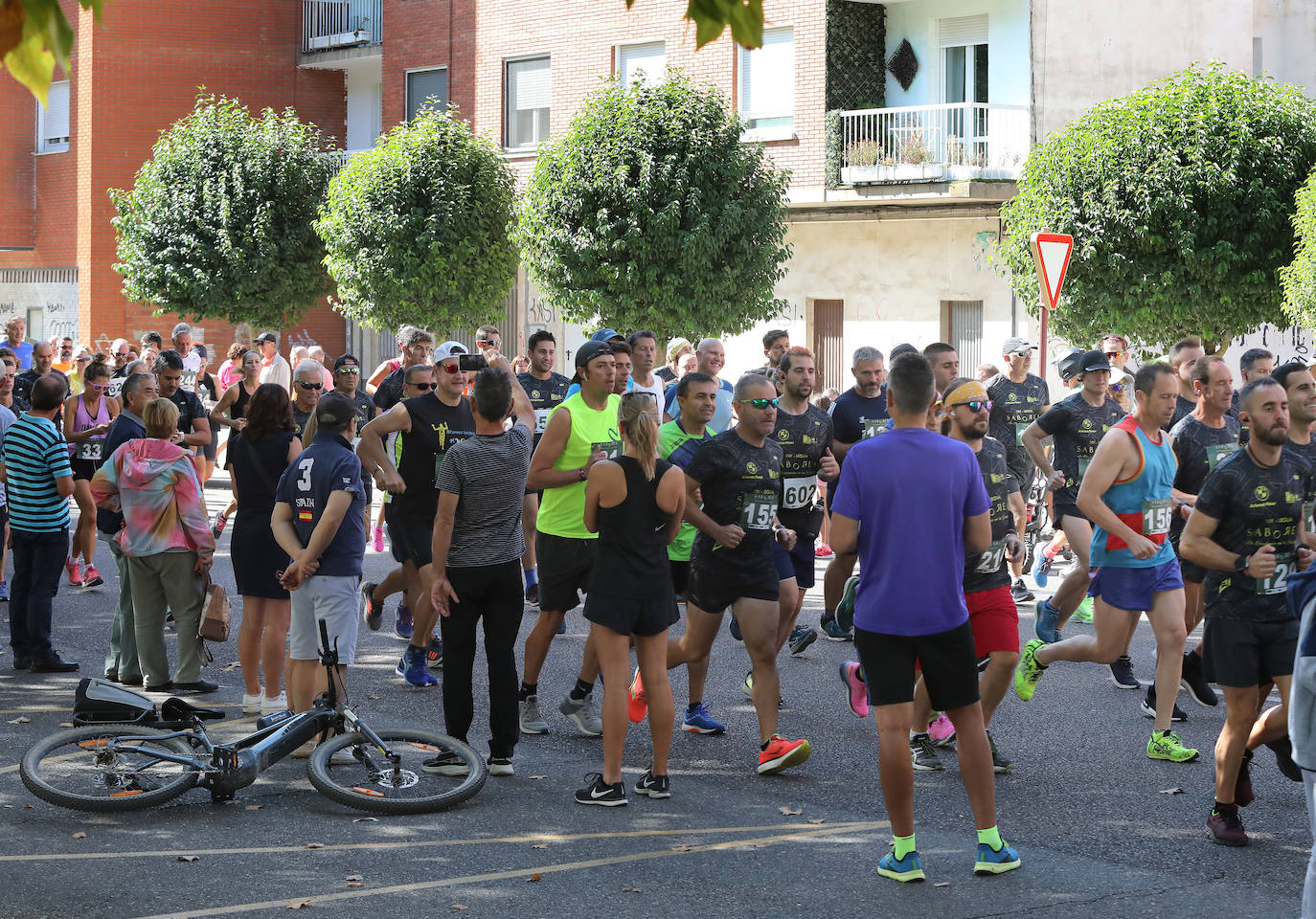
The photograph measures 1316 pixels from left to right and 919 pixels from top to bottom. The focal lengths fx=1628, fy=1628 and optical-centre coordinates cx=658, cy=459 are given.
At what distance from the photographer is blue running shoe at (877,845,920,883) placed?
5969mm

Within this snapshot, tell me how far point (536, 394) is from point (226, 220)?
19608 millimetres

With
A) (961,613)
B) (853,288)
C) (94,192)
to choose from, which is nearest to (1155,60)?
(853,288)

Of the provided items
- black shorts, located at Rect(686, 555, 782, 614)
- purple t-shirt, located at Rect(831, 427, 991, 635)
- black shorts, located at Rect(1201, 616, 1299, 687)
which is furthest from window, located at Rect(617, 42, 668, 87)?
purple t-shirt, located at Rect(831, 427, 991, 635)

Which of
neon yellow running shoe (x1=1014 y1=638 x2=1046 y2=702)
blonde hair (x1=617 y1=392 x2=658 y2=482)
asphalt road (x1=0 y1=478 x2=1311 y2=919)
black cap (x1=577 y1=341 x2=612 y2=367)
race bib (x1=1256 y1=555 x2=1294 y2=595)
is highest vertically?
black cap (x1=577 y1=341 x2=612 y2=367)

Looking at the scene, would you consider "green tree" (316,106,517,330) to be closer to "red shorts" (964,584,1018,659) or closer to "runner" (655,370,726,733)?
"runner" (655,370,726,733)

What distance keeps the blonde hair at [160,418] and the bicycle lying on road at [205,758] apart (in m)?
2.22

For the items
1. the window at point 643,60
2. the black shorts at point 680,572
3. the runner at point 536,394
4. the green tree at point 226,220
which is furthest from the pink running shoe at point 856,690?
the green tree at point 226,220

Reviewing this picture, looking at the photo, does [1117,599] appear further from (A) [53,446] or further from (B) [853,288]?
(B) [853,288]

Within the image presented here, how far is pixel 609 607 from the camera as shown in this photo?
23.3ft

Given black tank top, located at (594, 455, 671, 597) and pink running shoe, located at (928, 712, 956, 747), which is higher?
black tank top, located at (594, 455, 671, 597)

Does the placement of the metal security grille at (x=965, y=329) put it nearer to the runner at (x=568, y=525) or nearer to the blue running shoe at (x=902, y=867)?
A: the runner at (x=568, y=525)

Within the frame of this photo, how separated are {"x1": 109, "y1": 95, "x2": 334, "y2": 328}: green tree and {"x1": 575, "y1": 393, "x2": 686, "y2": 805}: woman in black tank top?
25.0 m

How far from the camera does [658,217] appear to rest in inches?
955

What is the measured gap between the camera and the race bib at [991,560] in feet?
24.3
